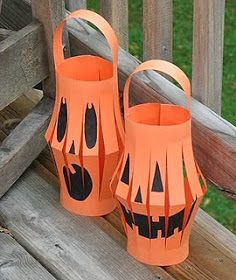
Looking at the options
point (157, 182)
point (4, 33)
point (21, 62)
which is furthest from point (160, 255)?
point (4, 33)

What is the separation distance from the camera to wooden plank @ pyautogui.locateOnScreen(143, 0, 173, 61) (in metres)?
2.35

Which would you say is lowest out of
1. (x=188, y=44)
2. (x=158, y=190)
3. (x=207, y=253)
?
(x=188, y=44)

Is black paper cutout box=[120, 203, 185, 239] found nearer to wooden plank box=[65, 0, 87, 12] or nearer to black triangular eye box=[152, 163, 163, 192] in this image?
black triangular eye box=[152, 163, 163, 192]

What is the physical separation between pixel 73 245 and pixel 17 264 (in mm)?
149

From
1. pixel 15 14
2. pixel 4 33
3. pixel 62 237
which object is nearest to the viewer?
pixel 62 237

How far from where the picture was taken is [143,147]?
7.00ft

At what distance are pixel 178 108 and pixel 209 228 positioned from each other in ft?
1.20

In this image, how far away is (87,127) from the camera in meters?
2.32

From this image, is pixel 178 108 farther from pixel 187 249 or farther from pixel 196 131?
pixel 187 249

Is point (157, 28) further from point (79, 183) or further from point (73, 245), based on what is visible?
point (73, 245)

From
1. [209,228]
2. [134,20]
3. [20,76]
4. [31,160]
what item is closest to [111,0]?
[20,76]

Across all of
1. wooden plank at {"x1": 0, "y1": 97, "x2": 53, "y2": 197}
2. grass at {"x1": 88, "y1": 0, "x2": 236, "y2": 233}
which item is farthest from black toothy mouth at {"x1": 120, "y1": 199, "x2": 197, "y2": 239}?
grass at {"x1": 88, "y1": 0, "x2": 236, "y2": 233}

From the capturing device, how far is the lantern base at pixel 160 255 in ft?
7.39

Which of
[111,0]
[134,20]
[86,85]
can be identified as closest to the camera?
[86,85]
